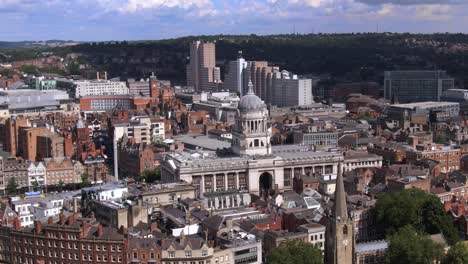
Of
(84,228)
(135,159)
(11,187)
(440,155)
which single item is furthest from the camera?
(135,159)

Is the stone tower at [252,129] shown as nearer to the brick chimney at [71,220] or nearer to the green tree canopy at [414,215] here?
the green tree canopy at [414,215]

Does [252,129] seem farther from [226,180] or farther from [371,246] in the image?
[371,246]

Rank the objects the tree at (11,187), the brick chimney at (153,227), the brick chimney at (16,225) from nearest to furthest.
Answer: the brick chimney at (153,227)
the brick chimney at (16,225)
the tree at (11,187)

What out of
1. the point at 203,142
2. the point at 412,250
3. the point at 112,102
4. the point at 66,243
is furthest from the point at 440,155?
the point at 112,102

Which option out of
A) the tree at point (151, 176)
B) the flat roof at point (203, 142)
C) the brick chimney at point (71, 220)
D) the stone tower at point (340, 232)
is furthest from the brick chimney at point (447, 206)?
the flat roof at point (203, 142)

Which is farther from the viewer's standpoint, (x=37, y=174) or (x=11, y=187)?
(x=37, y=174)

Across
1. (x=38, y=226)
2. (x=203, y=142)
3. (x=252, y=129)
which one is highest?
(x=252, y=129)
